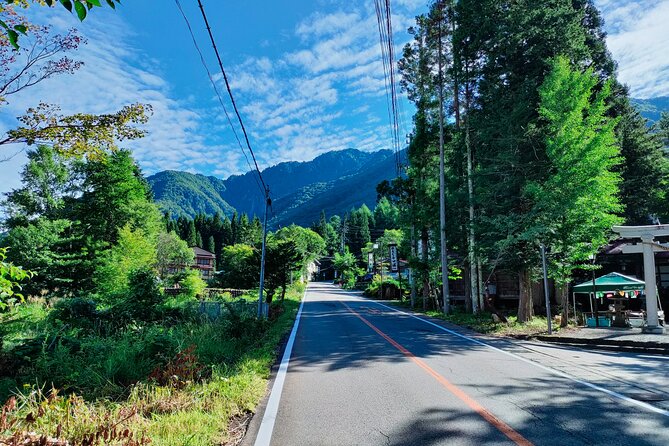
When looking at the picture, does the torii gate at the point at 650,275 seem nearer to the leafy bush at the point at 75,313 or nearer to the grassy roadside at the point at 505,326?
the grassy roadside at the point at 505,326

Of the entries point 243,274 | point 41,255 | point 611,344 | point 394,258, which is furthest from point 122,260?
point 611,344

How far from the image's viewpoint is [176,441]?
12.8 ft


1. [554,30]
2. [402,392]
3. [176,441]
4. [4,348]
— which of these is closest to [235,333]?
[4,348]

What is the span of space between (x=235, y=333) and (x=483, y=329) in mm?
9090

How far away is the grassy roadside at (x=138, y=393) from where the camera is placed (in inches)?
154

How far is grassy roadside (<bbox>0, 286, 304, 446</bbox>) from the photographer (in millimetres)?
3904

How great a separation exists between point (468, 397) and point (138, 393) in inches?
195

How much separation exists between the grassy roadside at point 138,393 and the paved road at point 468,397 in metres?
0.75

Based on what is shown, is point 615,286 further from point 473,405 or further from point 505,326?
point 473,405

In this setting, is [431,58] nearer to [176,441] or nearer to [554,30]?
[554,30]

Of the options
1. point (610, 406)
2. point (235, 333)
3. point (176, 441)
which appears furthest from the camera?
point (235, 333)

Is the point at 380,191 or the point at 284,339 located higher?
the point at 380,191

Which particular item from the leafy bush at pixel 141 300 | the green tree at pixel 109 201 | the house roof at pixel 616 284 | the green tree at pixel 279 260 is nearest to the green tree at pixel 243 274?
the green tree at pixel 279 260

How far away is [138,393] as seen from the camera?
5594mm
